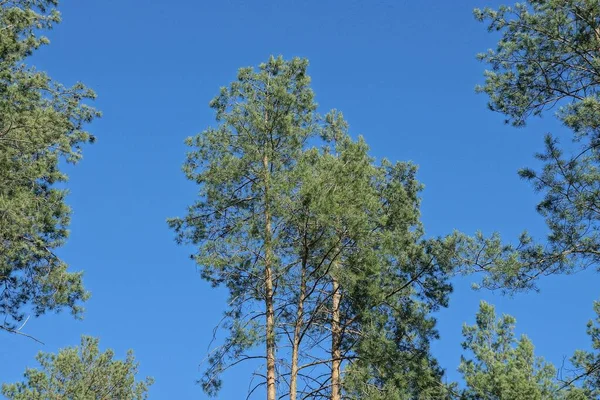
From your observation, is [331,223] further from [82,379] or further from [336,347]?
[82,379]

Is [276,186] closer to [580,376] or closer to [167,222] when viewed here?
[167,222]

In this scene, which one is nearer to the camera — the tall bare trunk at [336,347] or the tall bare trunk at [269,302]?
the tall bare trunk at [269,302]

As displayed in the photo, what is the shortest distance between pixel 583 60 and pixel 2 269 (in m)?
10.7

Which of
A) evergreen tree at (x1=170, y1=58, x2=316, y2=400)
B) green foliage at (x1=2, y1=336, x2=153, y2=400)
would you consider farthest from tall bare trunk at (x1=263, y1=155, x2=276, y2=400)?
green foliage at (x1=2, y1=336, x2=153, y2=400)

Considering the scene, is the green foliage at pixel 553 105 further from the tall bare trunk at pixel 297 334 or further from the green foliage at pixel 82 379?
the green foliage at pixel 82 379

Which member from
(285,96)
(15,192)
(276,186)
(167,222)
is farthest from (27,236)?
(285,96)

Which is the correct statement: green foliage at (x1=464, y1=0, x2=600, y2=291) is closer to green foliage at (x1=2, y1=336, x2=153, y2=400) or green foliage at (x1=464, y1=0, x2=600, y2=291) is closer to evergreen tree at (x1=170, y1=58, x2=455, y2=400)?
evergreen tree at (x1=170, y1=58, x2=455, y2=400)

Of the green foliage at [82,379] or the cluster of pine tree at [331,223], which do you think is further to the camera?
the green foliage at [82,379]

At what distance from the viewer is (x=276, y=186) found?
38.5ft

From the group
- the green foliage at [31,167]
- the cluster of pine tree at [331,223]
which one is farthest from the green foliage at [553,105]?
the green foliage at [31,167]

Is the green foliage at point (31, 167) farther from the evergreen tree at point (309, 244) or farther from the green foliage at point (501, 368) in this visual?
the green foliage at point (501, 368)

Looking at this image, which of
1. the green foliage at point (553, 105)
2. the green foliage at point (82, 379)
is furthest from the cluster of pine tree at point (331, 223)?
the green foliage at point (82, 379)

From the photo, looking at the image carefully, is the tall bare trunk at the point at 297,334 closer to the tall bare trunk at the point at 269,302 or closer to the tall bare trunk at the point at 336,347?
the tall bare trunk at the point at 269,302

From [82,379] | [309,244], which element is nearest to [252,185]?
[309,244]
